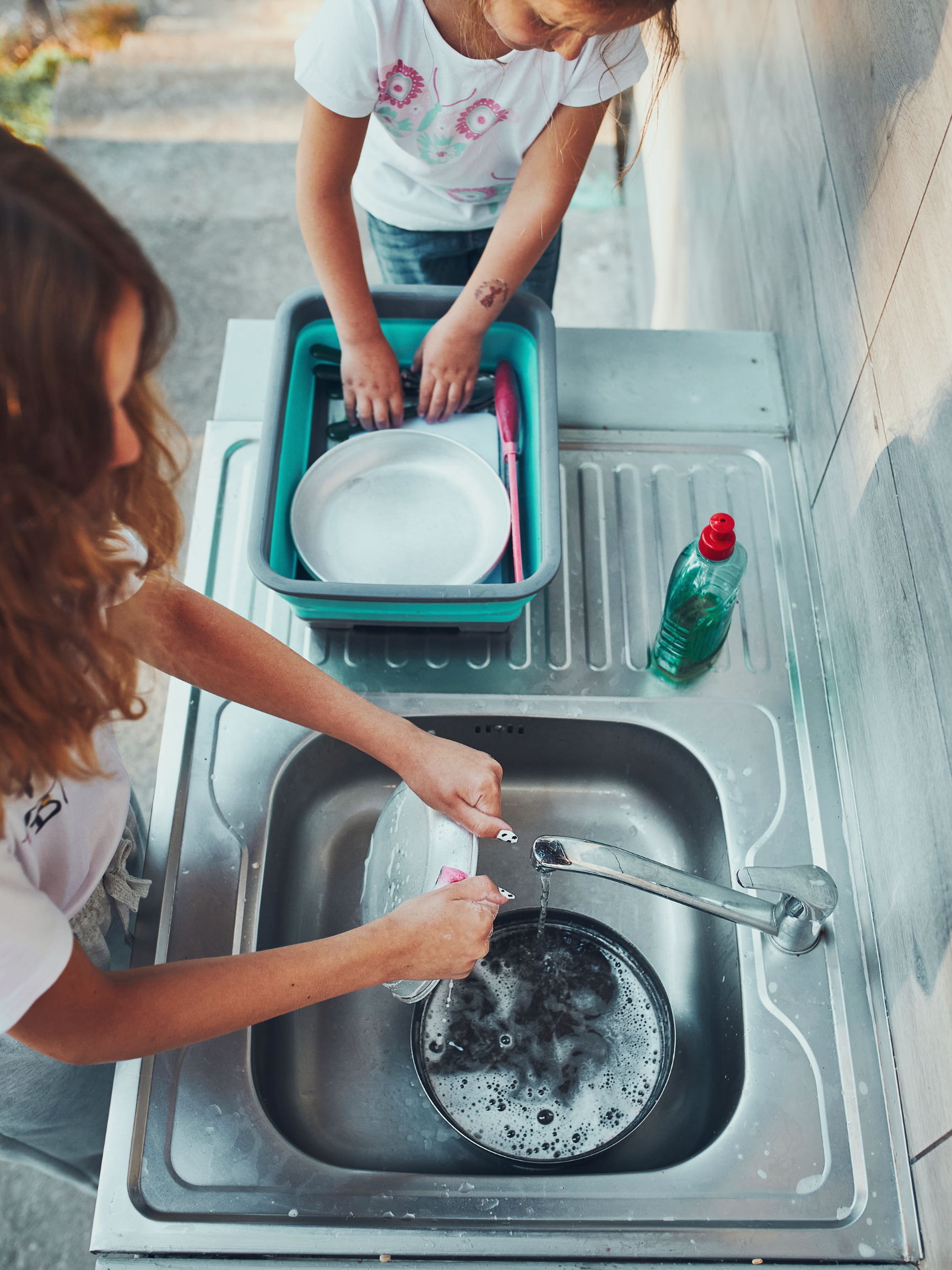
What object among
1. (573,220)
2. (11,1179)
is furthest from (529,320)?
(573,220)

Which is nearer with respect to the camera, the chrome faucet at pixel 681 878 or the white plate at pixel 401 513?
the chrome faucet at pixel 681 878

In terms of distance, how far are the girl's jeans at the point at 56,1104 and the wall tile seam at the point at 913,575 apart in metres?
0.75

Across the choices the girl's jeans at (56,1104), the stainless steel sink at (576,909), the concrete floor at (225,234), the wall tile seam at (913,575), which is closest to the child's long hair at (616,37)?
the wall tile seam at (913,575)

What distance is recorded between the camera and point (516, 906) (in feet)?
3.25

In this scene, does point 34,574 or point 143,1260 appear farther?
point 143,1260

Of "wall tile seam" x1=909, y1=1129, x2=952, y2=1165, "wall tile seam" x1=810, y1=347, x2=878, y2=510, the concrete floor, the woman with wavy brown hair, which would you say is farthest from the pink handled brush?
the concrete floor

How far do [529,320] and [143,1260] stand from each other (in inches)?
39.7

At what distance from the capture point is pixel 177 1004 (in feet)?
2.27

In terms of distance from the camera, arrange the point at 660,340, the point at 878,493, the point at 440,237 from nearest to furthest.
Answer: the point at 878,493
the point at 660,340
the point at 440,237

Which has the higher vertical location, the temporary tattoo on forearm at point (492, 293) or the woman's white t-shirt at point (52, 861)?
the temporary tattoo on forearm at point (492, 293)

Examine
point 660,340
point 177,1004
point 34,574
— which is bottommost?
point 177,1004

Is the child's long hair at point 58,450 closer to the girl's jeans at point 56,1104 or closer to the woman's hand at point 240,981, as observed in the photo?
the woman's hand at point 240,981

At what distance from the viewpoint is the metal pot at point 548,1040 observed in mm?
854

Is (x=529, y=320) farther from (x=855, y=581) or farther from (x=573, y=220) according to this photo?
(x=573, y=220)
